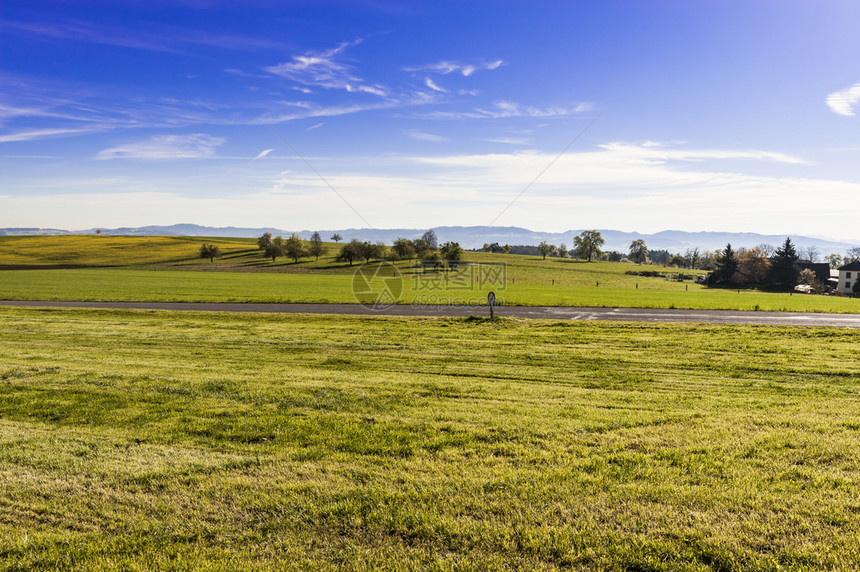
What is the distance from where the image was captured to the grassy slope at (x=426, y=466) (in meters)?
4.69

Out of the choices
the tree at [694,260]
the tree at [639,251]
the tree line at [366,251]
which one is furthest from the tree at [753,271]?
the tree at [639,251]

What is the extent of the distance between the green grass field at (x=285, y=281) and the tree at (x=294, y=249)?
8.06ft

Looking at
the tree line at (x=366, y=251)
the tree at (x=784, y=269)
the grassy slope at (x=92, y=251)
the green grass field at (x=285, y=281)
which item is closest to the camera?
the green grass field at (x=285, y=281)

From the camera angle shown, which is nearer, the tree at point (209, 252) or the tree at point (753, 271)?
the tree at point (753, 271)

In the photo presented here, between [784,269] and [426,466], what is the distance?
107m

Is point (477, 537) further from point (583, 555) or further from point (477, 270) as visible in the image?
point (477, 270)

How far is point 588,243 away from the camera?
147750 millimetres

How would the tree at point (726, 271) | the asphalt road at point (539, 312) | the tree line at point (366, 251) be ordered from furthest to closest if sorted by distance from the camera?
the tree line at point (366, 251)
the tree at point (726, 271)
the asphalt road at point (539, 312)

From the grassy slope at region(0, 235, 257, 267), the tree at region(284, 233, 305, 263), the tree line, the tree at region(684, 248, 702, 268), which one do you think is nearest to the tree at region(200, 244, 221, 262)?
the tree line

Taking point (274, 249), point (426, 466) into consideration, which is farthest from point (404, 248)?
point (426, 466)

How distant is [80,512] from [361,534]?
11.3 ft

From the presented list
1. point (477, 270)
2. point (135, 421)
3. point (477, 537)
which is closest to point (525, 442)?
point (477, 537)

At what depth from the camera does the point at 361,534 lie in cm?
498

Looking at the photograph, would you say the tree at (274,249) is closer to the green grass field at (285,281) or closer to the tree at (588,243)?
the green grass field at (285,281)
